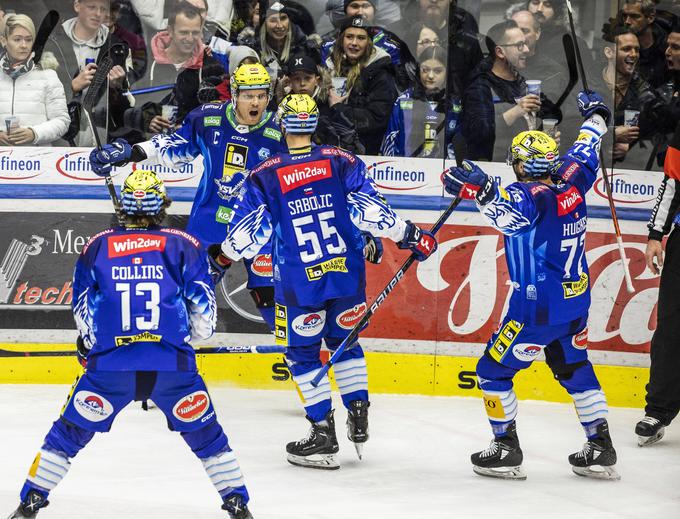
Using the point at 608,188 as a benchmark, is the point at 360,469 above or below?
below

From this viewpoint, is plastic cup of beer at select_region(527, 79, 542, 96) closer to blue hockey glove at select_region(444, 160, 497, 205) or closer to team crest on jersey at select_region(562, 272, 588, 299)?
team crest on jersey at select_region(562, 272, 588, 299)

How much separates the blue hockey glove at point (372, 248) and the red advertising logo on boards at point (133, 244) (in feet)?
5.13

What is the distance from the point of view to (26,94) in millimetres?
6945

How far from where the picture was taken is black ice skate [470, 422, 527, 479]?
538 centimetres

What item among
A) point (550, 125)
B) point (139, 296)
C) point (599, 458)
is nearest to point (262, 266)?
point (550, 125)

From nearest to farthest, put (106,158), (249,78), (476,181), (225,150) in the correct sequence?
(476,181)
(106,158)
(249,78)
(225,150)

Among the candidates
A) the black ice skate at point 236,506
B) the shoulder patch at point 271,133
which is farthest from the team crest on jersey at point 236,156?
the black ice skate at point 236,506

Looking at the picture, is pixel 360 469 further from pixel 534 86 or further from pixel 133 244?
pixel 534 86

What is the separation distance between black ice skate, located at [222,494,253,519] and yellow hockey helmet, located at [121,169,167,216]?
3.58 feet

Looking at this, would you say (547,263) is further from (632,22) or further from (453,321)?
(632,22)

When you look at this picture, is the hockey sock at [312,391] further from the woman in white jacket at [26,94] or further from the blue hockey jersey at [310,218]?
the woman in white jacket at [26,94]

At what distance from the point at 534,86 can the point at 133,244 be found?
137 inches

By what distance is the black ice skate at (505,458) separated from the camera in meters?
5.38

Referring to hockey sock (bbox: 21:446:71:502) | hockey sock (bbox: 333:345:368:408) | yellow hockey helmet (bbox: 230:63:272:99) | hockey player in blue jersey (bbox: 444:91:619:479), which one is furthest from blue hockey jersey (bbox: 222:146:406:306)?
hockey sock (bbox: 21:446:71:502)
